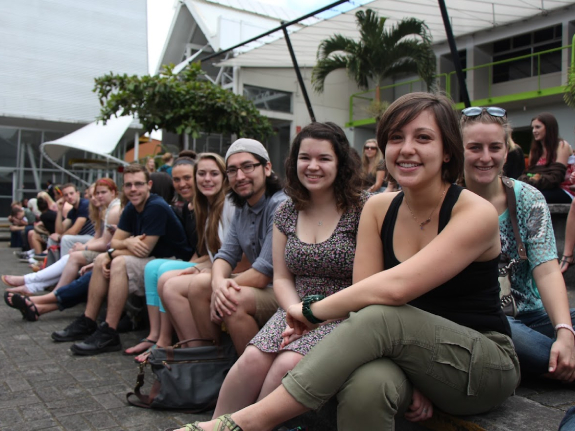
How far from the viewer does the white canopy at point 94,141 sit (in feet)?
54.1

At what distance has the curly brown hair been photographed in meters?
2.86

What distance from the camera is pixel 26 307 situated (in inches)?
219

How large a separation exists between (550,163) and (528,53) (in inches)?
511

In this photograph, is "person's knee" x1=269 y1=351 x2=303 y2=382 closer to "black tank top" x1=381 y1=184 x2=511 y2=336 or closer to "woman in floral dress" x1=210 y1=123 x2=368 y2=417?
"woman in floral dress" x1=210 y1=123 x2=368 y2=417

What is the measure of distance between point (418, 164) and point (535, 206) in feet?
2.58

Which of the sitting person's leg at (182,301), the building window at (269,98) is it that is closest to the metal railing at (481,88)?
the building window at (269,98)

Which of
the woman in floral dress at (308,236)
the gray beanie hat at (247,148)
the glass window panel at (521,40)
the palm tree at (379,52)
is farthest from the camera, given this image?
the glass window panel at (521,40)

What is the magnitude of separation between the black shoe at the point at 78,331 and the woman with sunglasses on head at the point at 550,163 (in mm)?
4484

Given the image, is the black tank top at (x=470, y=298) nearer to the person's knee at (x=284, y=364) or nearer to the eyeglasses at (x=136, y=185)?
the person's knee at (x=284, y=364)

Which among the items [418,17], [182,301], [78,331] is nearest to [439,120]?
[182,301]

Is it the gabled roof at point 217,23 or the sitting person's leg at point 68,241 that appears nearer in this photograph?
the sitting person's leg at point 68,241

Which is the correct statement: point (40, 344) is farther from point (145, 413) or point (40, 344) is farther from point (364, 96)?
point (364, 96)

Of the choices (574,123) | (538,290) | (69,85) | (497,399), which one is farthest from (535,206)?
(69,85)

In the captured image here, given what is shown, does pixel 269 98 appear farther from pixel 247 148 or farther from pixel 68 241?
pixel 247 148
